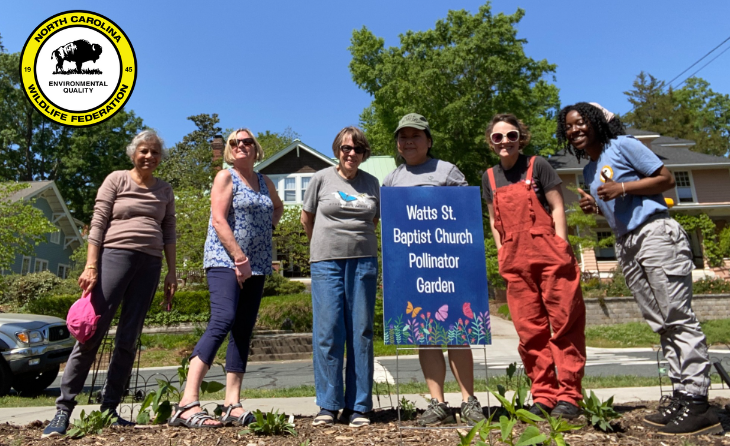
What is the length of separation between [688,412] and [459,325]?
1.32 m

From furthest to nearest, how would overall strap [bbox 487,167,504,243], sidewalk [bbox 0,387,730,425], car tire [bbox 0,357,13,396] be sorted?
1. car tire [bbox 0,357,13,396]
2. sidewalk [bbox 0,387,730,425]
3. overall strap [bbox 487,167,504,243]

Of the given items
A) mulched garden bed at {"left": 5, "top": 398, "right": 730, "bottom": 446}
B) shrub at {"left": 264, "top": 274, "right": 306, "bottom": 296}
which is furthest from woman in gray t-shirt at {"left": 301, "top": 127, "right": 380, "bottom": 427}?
shrub at {"left": 264, "top": 274, "right": 306, "bottom": 296}

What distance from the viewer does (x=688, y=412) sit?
2.91 m

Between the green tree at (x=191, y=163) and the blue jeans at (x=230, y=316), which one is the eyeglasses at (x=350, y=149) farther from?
the green tree at (x=191, y=163)

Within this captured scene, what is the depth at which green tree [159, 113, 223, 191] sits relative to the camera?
37.4 meters

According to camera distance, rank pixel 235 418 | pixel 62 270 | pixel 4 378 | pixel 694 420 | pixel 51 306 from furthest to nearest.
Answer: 1. pixel 62 270
2. pixel 51 306
3. pixel 4 378
4. pixel 235 418
5. pixel 694 420

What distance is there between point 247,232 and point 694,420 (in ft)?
9.52

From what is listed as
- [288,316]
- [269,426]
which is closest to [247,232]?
[269,426]

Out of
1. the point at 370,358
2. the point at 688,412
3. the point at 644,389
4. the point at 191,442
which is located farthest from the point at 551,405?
the point at 644,389

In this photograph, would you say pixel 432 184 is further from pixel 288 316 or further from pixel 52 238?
A: pixel 52 238

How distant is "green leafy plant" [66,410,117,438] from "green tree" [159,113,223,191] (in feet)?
92.7

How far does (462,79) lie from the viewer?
27031 mm

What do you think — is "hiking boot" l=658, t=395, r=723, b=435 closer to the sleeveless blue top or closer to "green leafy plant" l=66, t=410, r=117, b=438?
the sleeveless blue top

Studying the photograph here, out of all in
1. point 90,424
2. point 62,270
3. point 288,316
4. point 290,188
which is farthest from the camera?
point 62,270
